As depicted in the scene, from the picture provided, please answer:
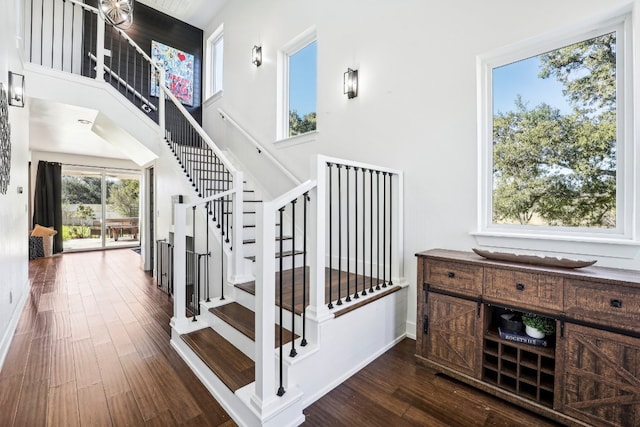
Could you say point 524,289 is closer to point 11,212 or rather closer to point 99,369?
point 99,369

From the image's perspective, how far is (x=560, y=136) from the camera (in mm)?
2045

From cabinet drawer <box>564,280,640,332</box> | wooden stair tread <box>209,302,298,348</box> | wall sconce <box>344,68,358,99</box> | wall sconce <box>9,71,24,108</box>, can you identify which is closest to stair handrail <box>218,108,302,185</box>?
wall sconce <box>344,68,358,99</box>

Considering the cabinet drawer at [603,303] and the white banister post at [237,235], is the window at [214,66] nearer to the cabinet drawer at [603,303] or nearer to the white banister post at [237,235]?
the white banister post at [237,235]

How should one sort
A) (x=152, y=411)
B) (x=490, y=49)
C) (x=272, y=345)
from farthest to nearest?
1. (x=490, y=49)
2. (x=152, y=411)
3. (x=272, y=345)

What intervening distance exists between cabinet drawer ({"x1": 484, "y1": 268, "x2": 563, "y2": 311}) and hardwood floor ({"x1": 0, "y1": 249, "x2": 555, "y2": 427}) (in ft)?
2.13

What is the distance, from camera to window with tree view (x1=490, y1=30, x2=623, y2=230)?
6.15ft

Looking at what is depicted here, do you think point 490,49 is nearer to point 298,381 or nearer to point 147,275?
point 298,381

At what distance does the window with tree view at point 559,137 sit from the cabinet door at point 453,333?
791mm

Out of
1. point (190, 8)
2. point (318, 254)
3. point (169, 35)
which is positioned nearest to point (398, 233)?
point (318, 254)

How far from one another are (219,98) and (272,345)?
5250 millimetres

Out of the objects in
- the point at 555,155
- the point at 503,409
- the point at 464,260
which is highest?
the point at 555,155

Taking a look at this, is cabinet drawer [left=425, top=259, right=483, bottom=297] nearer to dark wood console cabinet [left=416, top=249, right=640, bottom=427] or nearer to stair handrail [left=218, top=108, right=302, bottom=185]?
dark wood console cabinet [left=416, top=249, right=640, bottom=427]

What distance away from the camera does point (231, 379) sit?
1829mm

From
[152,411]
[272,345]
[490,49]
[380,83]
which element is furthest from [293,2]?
[152,411]
